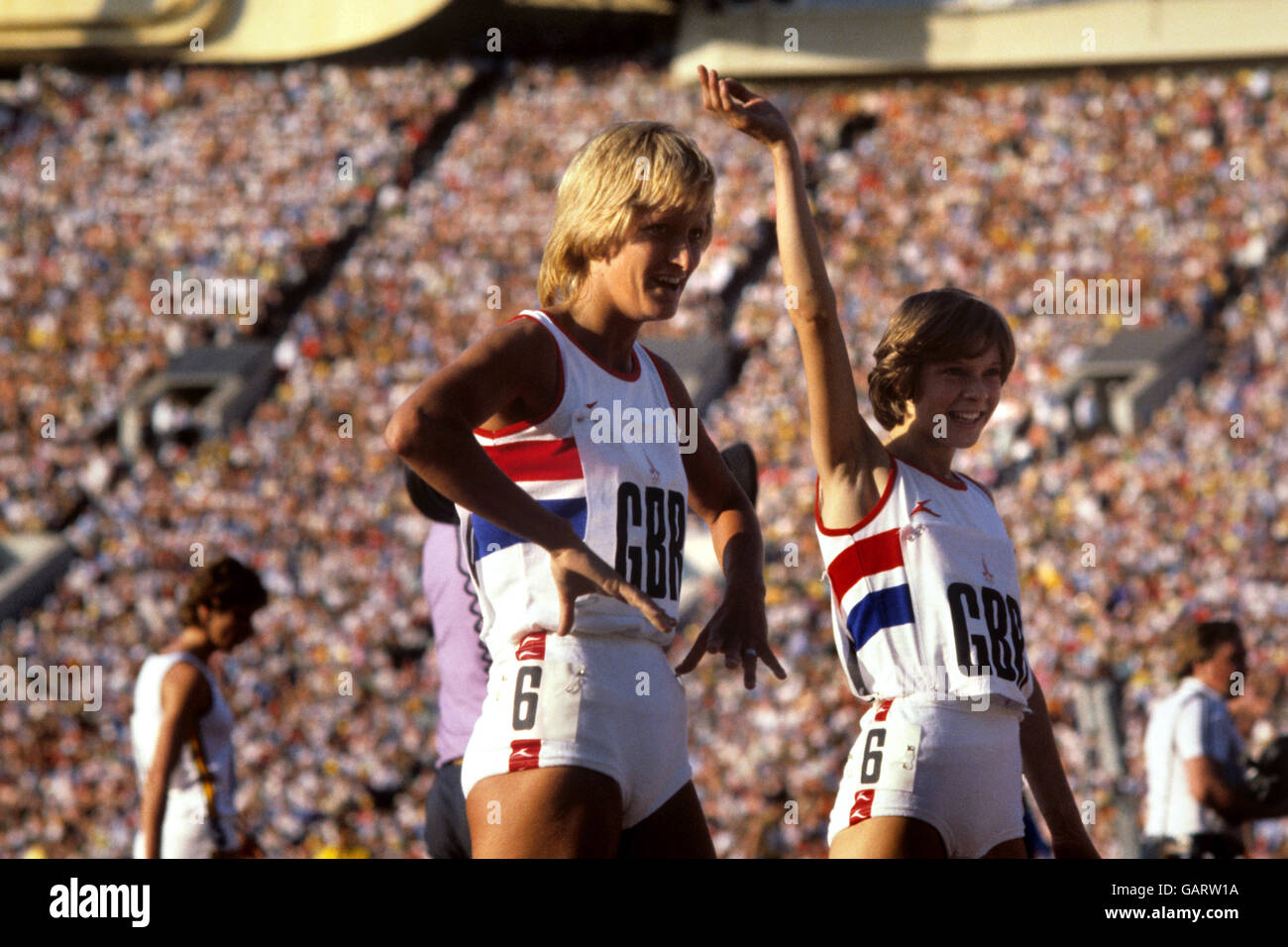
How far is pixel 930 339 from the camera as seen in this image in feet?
9.25

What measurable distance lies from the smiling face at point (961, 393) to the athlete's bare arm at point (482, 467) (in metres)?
0.82

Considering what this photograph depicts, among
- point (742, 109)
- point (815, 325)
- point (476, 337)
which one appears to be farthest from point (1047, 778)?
point (476, 337)

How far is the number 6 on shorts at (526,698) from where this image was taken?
7.51ft

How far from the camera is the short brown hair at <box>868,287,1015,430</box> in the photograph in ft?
9.23

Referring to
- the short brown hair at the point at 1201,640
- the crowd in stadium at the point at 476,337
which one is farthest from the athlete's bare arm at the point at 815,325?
the crowd in stadium at the point at 476,337

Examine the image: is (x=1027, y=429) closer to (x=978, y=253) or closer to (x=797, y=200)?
(x=978, y=253)

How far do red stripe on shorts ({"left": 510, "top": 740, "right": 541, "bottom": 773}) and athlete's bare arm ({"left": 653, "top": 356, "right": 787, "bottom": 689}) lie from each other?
292mm

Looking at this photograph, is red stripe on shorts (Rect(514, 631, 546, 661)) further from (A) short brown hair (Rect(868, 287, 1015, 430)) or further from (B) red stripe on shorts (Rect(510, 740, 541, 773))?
(A) short brown hair (Rect(868, 287, 1015, 430))

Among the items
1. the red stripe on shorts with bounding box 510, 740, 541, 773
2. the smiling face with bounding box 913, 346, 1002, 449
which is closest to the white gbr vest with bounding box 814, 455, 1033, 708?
the smiling face with bounding box 913, 346, 1002, 449

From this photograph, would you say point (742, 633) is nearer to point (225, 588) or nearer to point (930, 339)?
point (930, 339)

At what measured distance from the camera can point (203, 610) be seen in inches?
180

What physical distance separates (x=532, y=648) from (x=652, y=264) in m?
0.60

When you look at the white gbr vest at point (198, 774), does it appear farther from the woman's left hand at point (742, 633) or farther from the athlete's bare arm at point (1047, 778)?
the athlete's bare arm at point (1047, 778)
